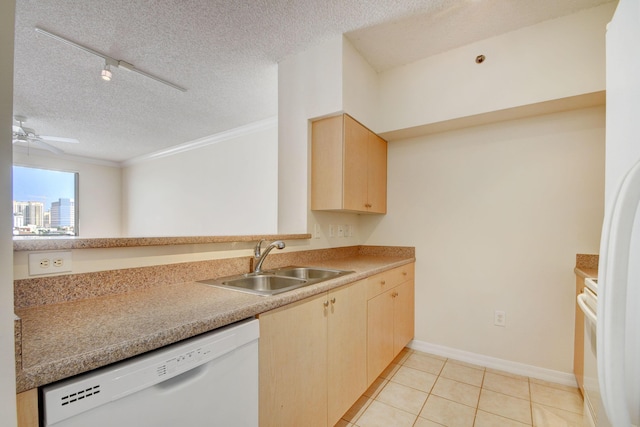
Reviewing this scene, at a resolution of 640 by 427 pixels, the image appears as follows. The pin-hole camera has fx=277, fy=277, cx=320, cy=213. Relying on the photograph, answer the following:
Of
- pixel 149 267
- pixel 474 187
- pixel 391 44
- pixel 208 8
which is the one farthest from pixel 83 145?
pixel 474 187

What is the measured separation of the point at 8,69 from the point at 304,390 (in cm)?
137

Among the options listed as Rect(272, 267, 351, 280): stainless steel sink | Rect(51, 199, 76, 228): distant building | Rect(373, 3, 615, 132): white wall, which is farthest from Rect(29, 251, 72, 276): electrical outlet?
Rect(51, 199, 76, 228): distant building

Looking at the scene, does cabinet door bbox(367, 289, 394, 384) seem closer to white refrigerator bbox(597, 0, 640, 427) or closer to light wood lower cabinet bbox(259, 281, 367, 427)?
light wood lower cabinet bbox(259, 281, 367, 427)

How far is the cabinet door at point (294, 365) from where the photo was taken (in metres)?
1.06

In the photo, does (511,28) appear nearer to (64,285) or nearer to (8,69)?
(8,69)

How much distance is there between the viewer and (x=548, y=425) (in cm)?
159

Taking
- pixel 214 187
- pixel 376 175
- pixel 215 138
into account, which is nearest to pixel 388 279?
pixel 376 175

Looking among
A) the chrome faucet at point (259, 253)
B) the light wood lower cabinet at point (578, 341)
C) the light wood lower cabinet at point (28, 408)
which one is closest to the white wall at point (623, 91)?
the light wood lower cabinet at point (578, 341)

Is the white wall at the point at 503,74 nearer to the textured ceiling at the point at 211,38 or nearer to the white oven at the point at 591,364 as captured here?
the textured ceiling at the point at 211,38

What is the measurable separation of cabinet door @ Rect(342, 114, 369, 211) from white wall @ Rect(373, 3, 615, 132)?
37 centimetres

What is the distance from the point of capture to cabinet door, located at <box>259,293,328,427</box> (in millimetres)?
1058

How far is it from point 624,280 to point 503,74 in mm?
1945

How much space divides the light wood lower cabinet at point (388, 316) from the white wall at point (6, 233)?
155cm

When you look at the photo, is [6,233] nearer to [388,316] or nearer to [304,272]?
[304,272]
